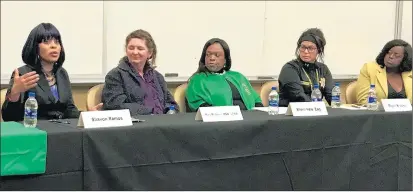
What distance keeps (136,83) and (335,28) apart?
2.66 meters

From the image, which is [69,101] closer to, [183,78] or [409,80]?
[183,78]

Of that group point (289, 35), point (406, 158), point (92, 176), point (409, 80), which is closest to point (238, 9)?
point (289, 35)


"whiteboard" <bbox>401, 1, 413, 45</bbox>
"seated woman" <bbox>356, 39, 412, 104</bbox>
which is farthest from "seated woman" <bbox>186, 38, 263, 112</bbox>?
"whiteboard" <bbox>401, 1, 413, 45</bbox>

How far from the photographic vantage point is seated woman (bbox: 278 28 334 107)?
11.6 feet

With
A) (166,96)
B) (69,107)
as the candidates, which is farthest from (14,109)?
(166,96)

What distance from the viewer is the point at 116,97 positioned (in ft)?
9.45

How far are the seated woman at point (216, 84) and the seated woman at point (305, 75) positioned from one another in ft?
0.71

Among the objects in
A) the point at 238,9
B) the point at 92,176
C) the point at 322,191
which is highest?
the point at 238,9

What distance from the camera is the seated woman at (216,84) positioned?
11.0 feet

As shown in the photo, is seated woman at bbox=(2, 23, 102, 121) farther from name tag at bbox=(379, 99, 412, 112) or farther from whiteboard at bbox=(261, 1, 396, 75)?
whiteboard at bbox=(261, 1, 396, 75)

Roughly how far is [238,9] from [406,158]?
202 cm

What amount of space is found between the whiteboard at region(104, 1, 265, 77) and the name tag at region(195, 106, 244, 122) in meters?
1.68

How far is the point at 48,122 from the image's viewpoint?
90.4 inches

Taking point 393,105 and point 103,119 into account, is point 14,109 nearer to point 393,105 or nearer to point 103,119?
point 103,119
